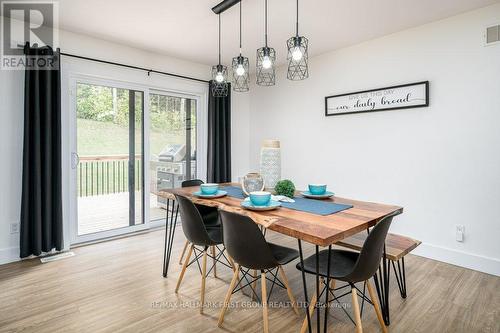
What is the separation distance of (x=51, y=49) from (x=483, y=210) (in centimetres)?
470

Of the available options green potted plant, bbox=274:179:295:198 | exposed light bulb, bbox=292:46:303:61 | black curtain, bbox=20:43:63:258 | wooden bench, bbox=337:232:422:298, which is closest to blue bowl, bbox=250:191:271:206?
green potted plant, bbox=274:179:295:198

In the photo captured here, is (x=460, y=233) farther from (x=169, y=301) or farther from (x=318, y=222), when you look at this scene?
(x=169, y=301)

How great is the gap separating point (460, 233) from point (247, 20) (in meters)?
3.09

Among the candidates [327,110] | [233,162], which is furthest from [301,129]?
[233,162]

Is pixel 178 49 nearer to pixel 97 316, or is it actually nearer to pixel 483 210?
pixel 97 316

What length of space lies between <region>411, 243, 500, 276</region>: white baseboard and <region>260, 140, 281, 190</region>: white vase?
2.05 m

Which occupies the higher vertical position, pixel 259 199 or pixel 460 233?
pixel 259 199

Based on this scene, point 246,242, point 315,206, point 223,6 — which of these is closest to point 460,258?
point 315,206

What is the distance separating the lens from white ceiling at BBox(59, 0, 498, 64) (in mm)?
2674

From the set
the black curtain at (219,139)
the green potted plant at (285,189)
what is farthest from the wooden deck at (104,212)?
the green potted plant at (285,189)

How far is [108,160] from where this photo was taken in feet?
12.4

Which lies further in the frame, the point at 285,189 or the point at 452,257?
the point at 452,257

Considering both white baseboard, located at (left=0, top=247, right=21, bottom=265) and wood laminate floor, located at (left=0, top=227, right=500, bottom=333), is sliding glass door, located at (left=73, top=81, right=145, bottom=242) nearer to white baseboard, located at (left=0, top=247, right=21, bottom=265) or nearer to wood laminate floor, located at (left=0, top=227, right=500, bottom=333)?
white baseboard, located at (left=0, top=247, right=21, bottom=265)

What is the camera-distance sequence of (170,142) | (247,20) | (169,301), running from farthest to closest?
(170,142), (247,20), (169,301)
